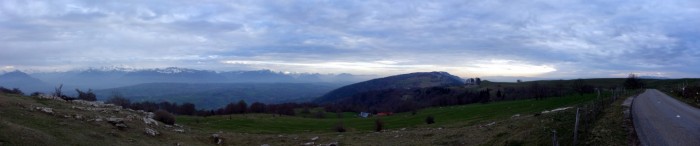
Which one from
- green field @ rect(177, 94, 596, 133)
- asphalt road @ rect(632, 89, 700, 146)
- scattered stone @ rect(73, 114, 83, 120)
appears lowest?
green field @ rect(177, 94, 596, 133)

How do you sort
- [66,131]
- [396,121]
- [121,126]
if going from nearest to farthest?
[66,131], [121,126], [396,121]

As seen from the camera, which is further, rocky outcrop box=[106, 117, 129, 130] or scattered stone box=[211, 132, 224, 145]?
scattered stone box=[211, 132, 224, 145]

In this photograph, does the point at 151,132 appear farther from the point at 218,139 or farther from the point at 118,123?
the point at 218,139

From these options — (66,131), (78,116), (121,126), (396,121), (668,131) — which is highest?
(668,131)

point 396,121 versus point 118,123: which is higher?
point 118,123

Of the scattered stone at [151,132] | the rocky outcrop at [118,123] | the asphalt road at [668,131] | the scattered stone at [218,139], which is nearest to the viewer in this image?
the asphalt road at [668,131]

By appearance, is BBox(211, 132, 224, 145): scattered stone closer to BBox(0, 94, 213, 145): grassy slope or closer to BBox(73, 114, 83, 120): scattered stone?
BBox(0, 94, 213, 145): grassy slope

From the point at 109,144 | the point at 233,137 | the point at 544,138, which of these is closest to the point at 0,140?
Answer: the point at 109,144

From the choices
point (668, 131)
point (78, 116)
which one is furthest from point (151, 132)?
point (668, 131)

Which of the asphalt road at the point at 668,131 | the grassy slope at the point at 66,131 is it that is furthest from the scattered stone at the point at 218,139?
the asphalt road at the point at 668,131

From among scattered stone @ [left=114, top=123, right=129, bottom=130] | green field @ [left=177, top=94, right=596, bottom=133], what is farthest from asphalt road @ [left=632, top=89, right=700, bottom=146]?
scattered stone @ [left=114, top=123, right=129, bottom=130]

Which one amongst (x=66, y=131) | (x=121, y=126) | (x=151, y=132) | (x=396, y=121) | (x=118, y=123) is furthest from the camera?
(x=396, y=121)

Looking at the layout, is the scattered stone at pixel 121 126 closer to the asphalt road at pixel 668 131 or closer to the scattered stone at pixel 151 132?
the scattered stone at pixel 151 132

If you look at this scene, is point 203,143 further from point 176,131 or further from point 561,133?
point 561,133
